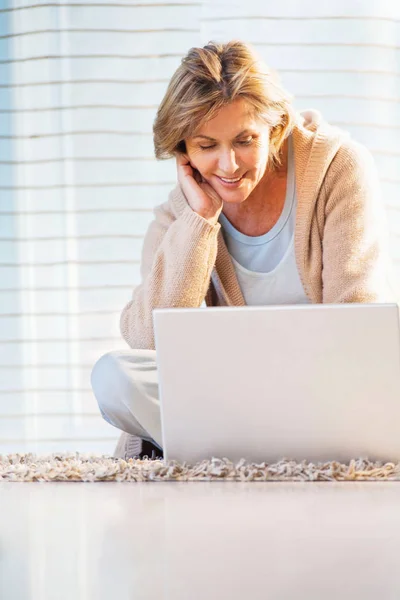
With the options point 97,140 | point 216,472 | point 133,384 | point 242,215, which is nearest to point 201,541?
point 216,472

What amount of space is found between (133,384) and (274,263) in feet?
1.99

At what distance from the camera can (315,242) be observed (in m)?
2.59

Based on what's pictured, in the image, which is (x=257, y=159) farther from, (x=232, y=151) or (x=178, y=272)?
(x=178, y=272)

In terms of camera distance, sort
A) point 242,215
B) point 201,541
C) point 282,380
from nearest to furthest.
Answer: point 201,541 → point 282,380 → point 242,215

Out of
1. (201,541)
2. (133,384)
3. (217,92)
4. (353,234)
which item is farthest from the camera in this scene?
(353,234)

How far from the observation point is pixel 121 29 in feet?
13.4

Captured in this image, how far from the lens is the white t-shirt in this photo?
2.64 meters

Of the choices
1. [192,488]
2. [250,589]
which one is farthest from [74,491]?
[250,589]

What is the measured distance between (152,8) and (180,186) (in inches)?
62.5

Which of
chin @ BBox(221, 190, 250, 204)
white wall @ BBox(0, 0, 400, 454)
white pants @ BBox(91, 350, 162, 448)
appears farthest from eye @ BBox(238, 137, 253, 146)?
white wall @ BBox(0, 0, 400, 454)

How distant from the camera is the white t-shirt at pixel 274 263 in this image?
264cm

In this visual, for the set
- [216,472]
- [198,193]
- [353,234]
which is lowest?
[216,472]

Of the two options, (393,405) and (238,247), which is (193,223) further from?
(393,405)

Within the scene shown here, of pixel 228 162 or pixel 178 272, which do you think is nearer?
pixel 228 162
